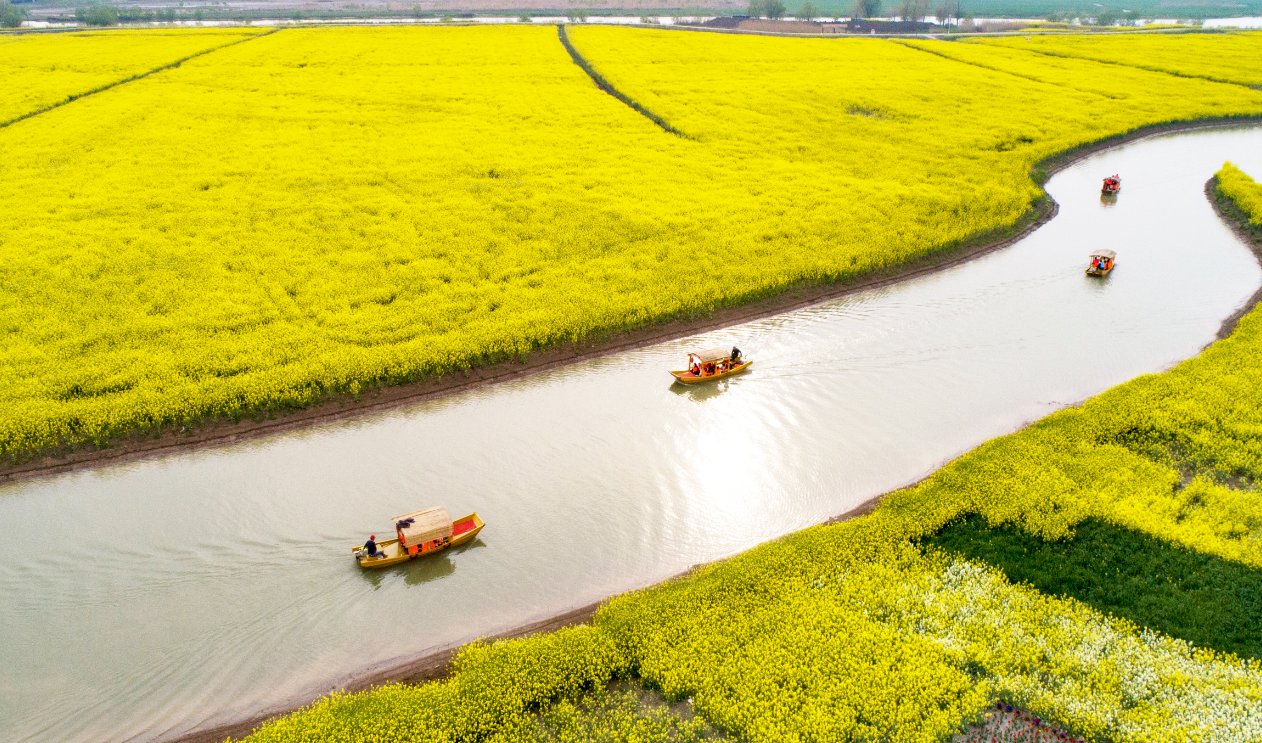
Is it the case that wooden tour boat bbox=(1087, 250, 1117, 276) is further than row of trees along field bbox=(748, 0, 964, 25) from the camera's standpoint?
No

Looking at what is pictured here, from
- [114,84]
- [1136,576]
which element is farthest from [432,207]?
[114,84]

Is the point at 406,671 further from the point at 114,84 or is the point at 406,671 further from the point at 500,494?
the point at 114,84

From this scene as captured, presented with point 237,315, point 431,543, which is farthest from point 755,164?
point 431,543

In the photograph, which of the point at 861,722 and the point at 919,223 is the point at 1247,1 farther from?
the point at 861,722

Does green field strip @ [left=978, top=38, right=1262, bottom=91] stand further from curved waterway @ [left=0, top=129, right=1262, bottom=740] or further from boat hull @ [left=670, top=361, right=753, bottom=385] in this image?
boat hull @ [left=670, top=361, right=753, bottom=385]

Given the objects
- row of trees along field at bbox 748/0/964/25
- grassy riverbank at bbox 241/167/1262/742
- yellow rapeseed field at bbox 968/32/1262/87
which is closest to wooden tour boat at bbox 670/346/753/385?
grassy riverbank at bbox 241/167/1262/742

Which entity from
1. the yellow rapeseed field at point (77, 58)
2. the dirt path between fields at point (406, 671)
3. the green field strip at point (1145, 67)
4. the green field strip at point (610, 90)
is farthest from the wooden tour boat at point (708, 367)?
the green field strip at point (1145, 67)
